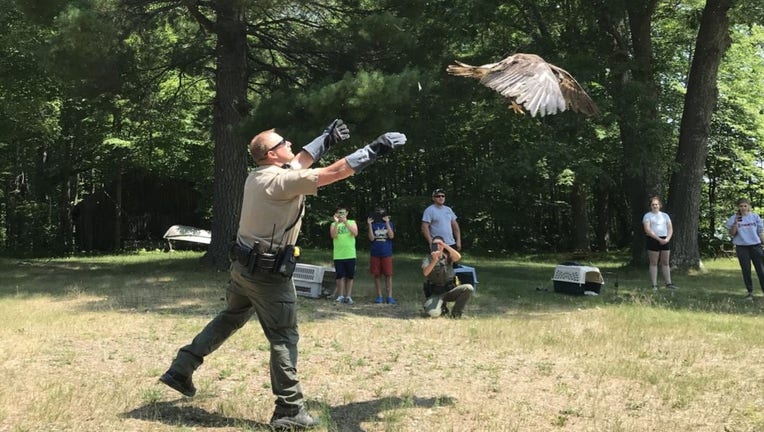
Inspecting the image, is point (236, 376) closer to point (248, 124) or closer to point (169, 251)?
point (248, 124)

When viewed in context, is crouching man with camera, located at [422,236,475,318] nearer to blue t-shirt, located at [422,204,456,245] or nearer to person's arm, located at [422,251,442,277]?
person's arm, located at [422,251,442,277]

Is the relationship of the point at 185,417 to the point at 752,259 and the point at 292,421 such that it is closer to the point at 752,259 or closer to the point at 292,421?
the point at 292,421

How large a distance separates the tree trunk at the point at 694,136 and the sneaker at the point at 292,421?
13248 millimetres

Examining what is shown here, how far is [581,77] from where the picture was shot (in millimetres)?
13008

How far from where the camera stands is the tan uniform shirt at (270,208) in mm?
3883

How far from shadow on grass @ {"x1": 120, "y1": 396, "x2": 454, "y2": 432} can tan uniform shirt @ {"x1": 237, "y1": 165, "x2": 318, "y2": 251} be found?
1.15m

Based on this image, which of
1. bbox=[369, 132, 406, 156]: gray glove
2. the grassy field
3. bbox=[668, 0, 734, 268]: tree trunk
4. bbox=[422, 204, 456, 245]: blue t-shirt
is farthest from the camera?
bbox=[668, 0, 734, 268]: tree trunk

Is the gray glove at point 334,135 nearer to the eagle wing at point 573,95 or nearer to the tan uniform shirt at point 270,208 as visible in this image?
the tan uniform shirt at point 270,208

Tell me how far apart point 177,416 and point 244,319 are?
74 cm

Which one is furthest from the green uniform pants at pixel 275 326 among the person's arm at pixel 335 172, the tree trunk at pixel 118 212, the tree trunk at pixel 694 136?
the tree trunk at pixel 118 212

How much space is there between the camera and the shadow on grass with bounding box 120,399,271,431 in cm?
404

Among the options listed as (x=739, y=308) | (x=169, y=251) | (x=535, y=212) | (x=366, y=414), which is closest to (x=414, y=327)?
(x=366, y=414)

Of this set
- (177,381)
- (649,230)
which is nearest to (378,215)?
(649,230)

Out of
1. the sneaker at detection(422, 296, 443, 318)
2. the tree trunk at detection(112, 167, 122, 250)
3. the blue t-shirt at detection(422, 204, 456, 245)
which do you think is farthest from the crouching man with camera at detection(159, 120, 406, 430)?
the tree trunk at detection(112, 167, 122, 250)
